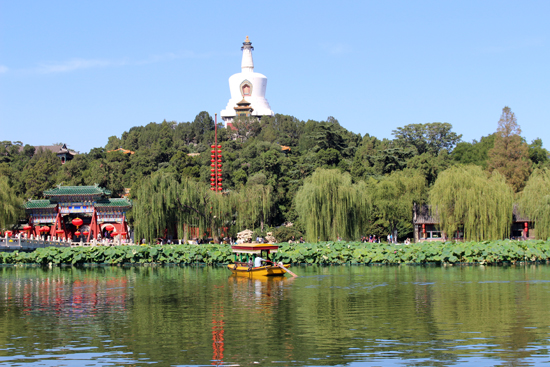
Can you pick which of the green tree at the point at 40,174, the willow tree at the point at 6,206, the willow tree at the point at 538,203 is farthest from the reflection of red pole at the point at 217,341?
the green tree at the point at 40,174

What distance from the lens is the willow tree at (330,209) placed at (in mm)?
34562

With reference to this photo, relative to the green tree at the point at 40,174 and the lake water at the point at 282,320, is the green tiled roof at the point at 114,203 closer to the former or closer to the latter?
the green tree at the point at 40,174

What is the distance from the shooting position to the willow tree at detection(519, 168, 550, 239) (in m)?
32.6

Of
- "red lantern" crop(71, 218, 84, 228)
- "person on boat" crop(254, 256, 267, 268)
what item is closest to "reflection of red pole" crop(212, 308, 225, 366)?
"person on boat" crop(254, 256, 267, 268)

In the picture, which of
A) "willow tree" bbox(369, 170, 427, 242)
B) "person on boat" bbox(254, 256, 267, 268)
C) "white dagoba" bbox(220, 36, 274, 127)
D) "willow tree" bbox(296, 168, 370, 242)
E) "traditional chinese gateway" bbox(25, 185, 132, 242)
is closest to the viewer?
"person on boat" bbox(254, 256, 267, 268)

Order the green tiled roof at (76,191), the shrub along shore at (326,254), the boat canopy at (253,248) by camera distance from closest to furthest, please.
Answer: the boat canopy at (253,248) < the shrub along shore at (326,254) < the green tiled roof at (76,191)

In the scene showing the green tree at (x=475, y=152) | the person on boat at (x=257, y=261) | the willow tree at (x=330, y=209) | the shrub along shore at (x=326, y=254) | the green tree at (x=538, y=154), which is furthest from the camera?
the green tree at (x=475, y=152)

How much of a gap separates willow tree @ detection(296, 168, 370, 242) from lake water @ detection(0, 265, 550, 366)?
1024 centimetres

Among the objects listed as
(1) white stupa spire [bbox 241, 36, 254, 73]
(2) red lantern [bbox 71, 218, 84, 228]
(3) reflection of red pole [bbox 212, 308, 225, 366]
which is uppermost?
(1) white stupa spire [bbox 241, 36, 254, 73]

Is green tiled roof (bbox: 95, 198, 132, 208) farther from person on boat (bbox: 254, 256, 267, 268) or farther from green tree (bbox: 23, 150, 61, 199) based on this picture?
person on boat (bbox: 254, 256, 267, 268)

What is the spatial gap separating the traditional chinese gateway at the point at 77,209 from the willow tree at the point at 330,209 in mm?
13945

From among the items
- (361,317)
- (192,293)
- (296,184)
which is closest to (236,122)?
(296,184)

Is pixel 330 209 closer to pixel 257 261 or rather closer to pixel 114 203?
pixel 257 261

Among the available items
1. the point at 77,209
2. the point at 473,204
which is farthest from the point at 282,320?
the point at 77,209
